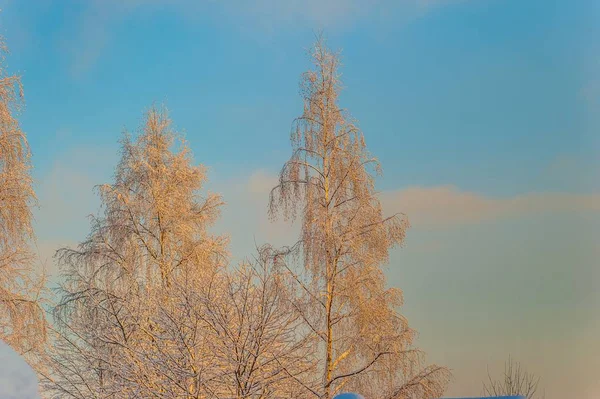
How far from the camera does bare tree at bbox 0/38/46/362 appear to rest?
10.5m

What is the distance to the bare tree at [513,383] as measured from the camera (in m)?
9.82

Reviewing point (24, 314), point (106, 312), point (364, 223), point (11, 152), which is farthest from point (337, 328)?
point (11, 152)

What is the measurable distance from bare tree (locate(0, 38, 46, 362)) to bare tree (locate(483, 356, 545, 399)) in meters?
6.77

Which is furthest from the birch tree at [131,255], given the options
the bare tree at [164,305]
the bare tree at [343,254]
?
the bare tree at [343,254]

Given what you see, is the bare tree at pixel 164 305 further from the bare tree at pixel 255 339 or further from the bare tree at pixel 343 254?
the bare tree at pixel 343 254

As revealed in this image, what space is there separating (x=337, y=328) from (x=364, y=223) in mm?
1589

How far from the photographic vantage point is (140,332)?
33.0 ft

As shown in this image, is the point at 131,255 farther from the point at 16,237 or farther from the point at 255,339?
the point at 255,339

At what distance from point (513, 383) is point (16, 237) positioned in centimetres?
769

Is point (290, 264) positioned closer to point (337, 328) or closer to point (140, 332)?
point (337, 328)

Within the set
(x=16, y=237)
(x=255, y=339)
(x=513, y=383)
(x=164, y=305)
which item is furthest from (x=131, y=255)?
(x=513, y=383)

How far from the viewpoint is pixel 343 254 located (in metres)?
10.1

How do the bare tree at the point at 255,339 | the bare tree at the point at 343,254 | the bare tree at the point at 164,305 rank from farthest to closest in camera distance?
the bare tree at the point at 343,254 → the bare tree at the point at 164,305 → the bare tree at the point at 255,339

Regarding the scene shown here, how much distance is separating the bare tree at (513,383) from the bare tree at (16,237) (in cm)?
677
